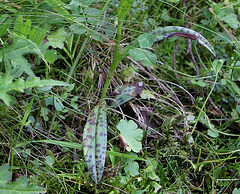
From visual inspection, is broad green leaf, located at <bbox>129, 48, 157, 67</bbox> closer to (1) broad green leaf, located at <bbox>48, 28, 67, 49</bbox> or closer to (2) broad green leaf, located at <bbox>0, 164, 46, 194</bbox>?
(1) broad green leaf, located at <bbox>48, 28, 67, 49</bbox>

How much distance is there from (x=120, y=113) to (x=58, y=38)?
23.9 inches

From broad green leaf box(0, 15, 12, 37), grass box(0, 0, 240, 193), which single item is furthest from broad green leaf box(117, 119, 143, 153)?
broad green leaf box(0, 15, 12, 37)

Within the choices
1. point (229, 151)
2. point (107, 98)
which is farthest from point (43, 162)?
point (229, 151)

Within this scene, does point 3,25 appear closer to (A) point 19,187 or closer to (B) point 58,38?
(B) point 58,38

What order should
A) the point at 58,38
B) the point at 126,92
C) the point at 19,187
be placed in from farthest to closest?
1. the point at 126,92
2. the point at 58,38
3. the point at 19,187

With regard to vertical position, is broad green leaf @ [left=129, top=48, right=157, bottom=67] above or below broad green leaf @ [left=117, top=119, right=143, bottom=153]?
above

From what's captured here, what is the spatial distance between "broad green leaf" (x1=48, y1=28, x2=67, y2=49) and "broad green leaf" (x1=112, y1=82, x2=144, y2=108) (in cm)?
49

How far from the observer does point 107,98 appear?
186cm

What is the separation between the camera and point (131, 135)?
5.62ft

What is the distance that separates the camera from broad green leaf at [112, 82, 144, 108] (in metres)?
1.89

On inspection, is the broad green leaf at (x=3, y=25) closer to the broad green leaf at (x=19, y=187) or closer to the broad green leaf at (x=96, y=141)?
the broad green leaf at (x=96, y=141)

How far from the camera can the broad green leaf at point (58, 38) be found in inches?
67.4

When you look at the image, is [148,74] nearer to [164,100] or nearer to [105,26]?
[164,100]

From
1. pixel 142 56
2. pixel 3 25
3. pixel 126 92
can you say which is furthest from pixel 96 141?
pixel 3 25
